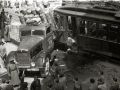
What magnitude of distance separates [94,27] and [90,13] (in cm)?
98

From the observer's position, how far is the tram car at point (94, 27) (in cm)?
1409

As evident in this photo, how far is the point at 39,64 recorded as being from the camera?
13.0m

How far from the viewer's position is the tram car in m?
14.1

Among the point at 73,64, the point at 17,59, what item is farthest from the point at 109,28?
the point at 17,59

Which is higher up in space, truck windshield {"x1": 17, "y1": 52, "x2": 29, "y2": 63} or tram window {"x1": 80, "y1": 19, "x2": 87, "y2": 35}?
tram window {"x1": 80, "y1": 19, "x2": 87, "y2": 35}

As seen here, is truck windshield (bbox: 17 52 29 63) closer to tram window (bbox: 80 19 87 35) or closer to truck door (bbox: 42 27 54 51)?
truck door (bbox: 42 27 54 51)

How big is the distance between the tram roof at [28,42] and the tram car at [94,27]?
3.32m

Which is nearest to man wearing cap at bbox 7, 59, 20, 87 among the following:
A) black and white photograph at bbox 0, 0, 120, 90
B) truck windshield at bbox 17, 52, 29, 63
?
black and white photograph at bbox 0, 0, 120, 90

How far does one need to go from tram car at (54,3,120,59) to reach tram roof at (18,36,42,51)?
10.9 feet

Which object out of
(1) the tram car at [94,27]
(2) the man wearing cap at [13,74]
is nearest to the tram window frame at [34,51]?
(2) the man wearing cap at [13,74]

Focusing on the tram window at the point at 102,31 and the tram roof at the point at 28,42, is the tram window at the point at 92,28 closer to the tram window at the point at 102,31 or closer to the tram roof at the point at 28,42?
the tram window at the point at 102,31

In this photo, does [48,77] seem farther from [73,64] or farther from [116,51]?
[116,51]

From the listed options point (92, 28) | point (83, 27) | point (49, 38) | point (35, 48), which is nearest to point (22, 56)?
point (35, 48)

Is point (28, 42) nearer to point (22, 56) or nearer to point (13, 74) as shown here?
point (22, 56)
